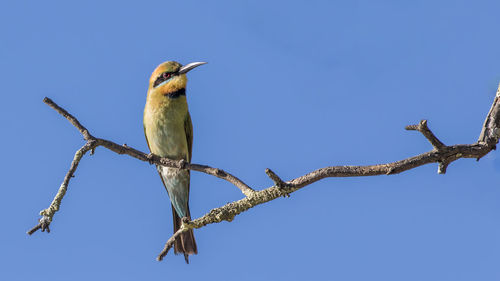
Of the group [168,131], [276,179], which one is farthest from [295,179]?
[168,131]

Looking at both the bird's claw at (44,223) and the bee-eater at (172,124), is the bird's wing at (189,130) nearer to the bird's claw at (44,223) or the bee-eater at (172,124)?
the bee-eater at (172,124)

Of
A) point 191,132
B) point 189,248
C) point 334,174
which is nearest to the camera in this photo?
point 334,174

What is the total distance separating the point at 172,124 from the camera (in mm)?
5637

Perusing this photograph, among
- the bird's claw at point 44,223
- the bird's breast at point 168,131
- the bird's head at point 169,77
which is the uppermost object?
the bird's head at point 169,77

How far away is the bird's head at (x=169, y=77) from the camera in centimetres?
570

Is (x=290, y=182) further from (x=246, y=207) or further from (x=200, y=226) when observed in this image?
(x=200, y=226)

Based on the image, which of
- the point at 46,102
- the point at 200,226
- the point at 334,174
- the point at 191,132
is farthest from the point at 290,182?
the point at 191,132

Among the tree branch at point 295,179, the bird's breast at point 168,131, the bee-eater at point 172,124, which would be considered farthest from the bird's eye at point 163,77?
the tree branch at point 295,179

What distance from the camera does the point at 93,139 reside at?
342cm

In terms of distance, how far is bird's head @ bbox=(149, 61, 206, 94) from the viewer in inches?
225

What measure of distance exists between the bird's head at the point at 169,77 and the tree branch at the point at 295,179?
200cm

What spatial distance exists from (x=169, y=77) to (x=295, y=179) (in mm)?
2807

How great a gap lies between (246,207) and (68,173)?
0.97m

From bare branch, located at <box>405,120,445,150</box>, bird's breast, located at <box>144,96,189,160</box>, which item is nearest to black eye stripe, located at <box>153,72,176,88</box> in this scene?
bird's breast, located at <box>144,96,189,160</box>
